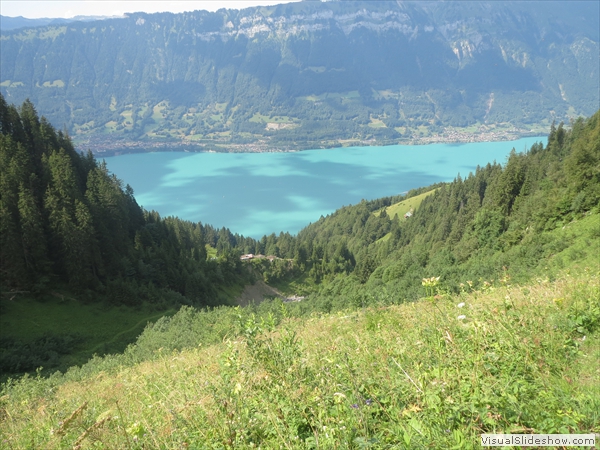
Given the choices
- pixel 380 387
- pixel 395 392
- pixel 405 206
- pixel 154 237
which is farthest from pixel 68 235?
pixel 405 206

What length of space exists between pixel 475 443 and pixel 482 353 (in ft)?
5.32

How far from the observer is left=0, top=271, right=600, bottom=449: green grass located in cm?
320

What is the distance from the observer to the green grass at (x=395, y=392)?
3201 mm

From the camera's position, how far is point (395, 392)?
12.8 feet

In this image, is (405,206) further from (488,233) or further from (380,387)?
(380,387)

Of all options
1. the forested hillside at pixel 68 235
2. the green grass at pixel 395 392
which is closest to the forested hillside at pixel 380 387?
the green grass at pixel 395 392

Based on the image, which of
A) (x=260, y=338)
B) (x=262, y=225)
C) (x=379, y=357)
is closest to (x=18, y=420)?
(x=260, y=338)

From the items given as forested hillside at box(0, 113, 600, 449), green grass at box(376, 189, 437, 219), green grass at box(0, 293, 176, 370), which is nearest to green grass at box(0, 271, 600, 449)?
forested hillside at box(0, 113, 600, 449)

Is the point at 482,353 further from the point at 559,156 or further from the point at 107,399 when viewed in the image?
the point at 559,156

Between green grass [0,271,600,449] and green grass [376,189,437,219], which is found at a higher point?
green grass [0,271,600,449]

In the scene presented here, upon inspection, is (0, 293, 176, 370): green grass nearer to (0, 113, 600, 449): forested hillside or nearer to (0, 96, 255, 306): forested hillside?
(0, 96, 255, 306): forested hillside

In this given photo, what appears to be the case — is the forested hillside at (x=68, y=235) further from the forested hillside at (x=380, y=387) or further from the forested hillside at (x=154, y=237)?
the forested hillside at (x=380, y=387)

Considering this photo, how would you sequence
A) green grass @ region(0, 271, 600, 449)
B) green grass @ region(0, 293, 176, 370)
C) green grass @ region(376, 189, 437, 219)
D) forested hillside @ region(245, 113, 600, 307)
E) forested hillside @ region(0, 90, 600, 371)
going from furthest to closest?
1. green grass @ region(376, 189, 437, 219)
2. green grass @ region(0, 293, 176, 370)
3. forested hillside @ region(0, 90, 600, 371)
4. forested hillside @ region(245, 113, 600, 307)
5. green grass @ region(0, 271, 600, 449)

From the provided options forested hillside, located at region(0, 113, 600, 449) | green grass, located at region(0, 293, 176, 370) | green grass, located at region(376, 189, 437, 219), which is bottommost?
green grass, located at region(376, 189, 437, 219)
